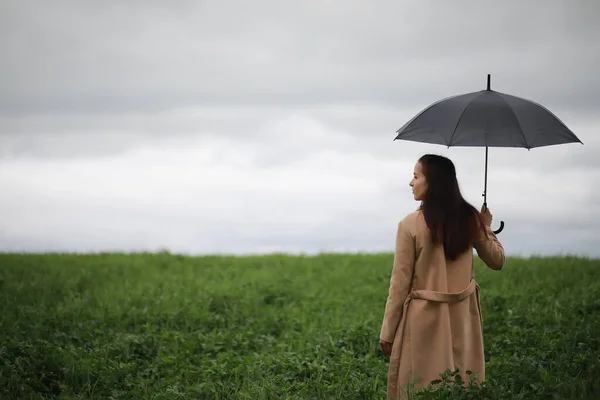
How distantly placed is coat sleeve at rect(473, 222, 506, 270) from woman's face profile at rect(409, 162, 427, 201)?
0.74 meters

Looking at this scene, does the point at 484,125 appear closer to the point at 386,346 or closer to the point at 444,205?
the point at 444,205

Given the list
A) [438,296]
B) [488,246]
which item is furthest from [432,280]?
[488,246]

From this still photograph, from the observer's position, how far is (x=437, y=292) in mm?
6059

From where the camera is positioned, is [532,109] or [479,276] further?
[479,276]

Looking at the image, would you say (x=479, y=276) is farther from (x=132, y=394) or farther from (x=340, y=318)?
(x=132, y=394)

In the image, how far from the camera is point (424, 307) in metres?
6.06

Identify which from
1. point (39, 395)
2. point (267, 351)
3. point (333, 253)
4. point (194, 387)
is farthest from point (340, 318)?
point (333, 253)

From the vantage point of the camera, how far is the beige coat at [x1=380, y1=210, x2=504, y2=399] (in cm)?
602

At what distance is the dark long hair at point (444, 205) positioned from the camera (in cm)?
593

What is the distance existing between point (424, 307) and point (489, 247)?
904 millimetres

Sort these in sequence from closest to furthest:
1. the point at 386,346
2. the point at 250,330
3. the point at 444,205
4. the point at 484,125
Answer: the point at 444,205
the point at 386,346
the point at 484,125
the point at 250,330

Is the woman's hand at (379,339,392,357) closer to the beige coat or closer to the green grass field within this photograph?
the beige coat

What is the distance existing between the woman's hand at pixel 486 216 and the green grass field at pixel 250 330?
5.35 feet

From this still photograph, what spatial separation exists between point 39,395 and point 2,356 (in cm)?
108
